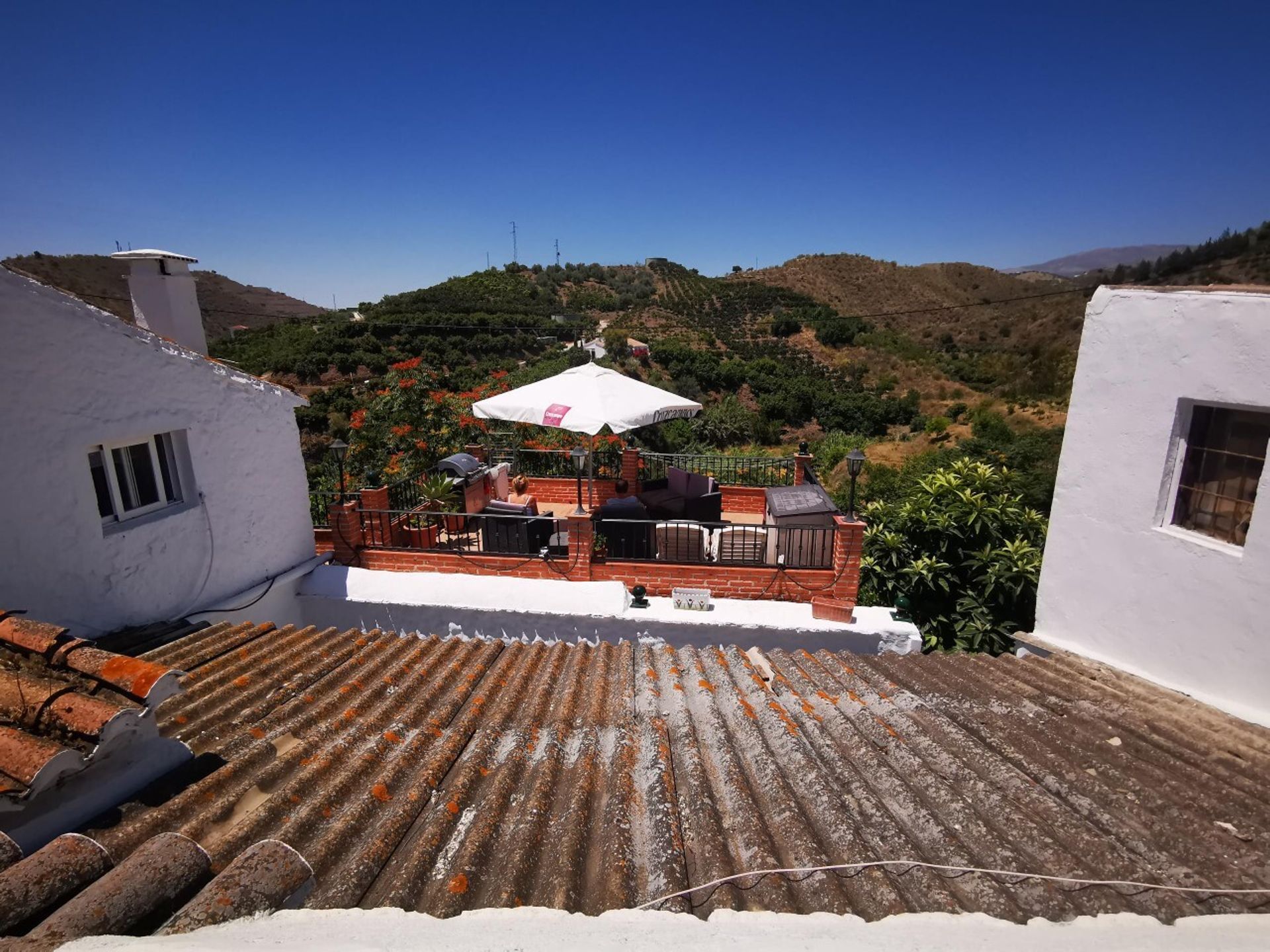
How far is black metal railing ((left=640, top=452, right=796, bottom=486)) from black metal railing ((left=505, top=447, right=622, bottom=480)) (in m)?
0.67

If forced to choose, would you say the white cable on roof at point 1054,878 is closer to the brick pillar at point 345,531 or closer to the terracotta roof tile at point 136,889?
the terracotta roof tile at point 136,889

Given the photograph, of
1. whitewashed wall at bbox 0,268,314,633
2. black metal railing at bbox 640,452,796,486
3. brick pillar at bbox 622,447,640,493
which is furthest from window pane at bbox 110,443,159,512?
black metal railing at bbox 640,452,796,486

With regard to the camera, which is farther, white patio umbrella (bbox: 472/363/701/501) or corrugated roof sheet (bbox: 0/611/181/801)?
white patio umbrella (bbox: 472/363/701/501)

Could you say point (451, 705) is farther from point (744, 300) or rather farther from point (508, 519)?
point (744, 300)

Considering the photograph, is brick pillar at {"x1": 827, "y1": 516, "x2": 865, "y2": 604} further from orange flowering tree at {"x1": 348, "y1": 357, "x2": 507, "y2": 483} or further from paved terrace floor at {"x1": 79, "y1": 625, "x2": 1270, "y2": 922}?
orange flowering tree at {"x1": 348, "y1": 357, "x2": 507, "y2": 483}

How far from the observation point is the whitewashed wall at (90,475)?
4.48m

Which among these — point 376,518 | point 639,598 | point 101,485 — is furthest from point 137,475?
point 639,598

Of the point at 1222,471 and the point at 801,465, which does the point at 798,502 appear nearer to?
the point at 801,465

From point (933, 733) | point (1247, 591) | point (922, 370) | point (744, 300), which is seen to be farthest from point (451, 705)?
point (744, 300)

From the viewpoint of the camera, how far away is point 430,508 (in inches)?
370

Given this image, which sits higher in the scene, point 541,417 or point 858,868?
point 541,417

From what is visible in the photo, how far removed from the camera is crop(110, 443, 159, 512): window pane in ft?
17.9

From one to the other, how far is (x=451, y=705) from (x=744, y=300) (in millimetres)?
64864

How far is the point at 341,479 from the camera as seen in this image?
8.01 metres
